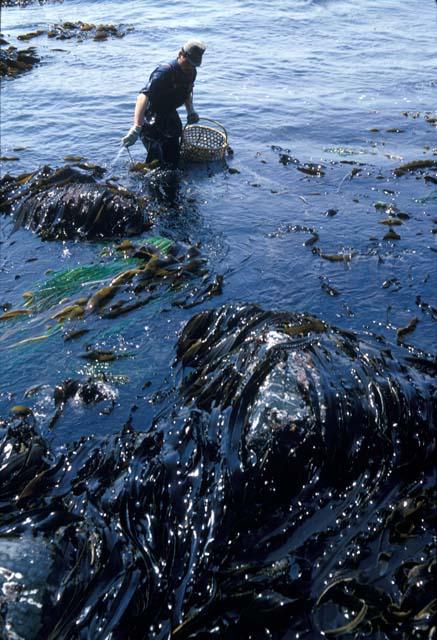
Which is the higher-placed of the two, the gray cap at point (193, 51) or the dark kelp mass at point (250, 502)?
the gray cap at point (193, 51)

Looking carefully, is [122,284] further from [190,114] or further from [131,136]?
[190,114]

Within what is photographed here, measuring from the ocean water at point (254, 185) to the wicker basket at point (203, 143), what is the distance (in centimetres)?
19

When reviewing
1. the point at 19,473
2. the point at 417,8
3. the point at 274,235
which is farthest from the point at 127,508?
the point at 417,8

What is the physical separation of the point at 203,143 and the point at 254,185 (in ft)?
4.47

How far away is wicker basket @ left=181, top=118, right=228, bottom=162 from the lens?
863cm

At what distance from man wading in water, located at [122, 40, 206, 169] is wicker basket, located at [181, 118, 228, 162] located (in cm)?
23

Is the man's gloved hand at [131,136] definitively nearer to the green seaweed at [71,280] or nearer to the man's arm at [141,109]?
the man's arm at [141,109]

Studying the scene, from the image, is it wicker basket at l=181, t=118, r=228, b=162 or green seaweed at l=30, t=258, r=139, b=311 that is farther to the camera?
wicker basket at l=181, t=118, r=228, b=162

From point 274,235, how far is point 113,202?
1930 mm

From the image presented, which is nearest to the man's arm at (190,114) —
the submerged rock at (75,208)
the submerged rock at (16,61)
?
the submerged rock at (75,208)

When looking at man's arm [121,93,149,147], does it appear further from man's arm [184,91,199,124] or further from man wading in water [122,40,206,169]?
man's arm [184,91,199,124]

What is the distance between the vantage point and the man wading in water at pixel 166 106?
7664 mm

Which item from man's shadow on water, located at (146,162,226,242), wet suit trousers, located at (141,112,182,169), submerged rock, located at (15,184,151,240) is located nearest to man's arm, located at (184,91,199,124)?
wet suit trousers, located at (141,112,182,169)

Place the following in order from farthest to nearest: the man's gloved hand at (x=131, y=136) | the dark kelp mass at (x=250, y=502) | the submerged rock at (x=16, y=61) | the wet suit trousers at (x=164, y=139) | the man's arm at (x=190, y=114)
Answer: the submerged rock at (x=16, y=61), the man's arm at (x=190, y=114), the wet suit trousers at (x=164, y=139), the man's gloved hand at (x=131, y=136), the dark kelp mass at (x=250, y=502)
